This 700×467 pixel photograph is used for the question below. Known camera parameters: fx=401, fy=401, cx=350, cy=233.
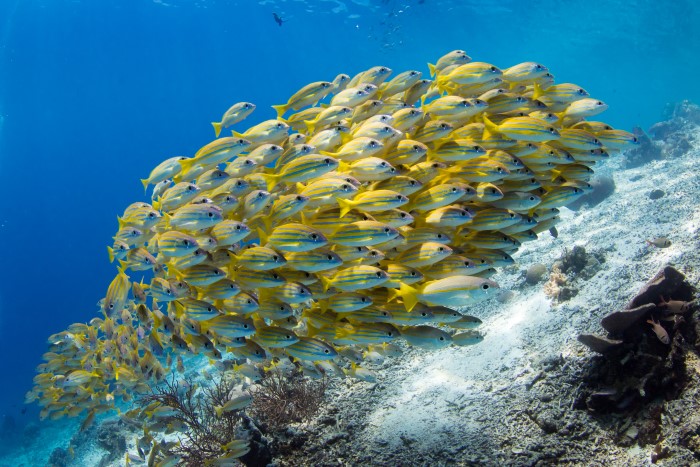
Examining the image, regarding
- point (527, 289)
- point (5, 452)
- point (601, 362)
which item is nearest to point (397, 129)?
point (601, 362)

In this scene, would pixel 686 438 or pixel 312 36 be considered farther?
pixel 312 36

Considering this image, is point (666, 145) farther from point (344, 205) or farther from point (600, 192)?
point (344, 205)

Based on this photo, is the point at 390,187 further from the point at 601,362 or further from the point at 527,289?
the point at 527,289

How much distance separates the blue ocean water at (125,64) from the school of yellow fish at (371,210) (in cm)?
3976

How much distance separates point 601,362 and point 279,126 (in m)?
4.40

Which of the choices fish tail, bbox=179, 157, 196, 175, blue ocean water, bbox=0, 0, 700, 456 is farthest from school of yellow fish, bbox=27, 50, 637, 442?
blue ocean water, bbox=0, 0, 700, 456

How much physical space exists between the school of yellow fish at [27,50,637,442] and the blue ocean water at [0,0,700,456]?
39.8 meters

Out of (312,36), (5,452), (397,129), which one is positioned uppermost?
(312,36)

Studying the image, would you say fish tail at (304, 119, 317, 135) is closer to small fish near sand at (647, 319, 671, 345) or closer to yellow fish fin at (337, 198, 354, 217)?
yellow fish fin at (337, 198, 354, 217)

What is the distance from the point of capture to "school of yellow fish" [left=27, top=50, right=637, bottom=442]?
352 centimetres

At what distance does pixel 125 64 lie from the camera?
64438 mm

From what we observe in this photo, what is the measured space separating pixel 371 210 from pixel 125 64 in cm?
7584

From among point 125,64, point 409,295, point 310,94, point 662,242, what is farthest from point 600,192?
point 125,64

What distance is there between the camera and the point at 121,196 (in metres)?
72.6
